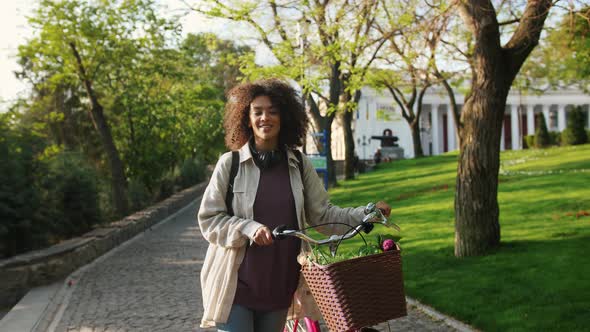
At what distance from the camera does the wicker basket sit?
3.02 metres

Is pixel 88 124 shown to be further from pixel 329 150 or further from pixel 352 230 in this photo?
pixel 352 230

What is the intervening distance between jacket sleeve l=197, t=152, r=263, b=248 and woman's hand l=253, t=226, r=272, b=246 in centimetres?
4

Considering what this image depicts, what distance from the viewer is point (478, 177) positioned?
30.9 feet

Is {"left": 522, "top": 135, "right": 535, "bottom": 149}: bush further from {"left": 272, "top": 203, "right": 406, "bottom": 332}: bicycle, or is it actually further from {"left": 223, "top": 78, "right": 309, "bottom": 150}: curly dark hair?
{"left": 272, "top": 203, "right": 406, "bottom": 332}: bicycle

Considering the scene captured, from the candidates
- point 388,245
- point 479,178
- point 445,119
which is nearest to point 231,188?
point 388,245

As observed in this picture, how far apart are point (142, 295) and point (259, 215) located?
5777 mm

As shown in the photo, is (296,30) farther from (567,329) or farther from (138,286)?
(567,329)

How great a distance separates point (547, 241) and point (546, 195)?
16.4 feet

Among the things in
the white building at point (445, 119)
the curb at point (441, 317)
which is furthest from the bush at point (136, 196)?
the white building at point (445, 119)

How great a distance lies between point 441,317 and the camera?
6.99 m

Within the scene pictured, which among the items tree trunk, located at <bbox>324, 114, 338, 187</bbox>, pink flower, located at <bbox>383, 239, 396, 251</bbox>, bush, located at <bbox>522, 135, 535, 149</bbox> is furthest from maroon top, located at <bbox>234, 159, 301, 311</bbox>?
bush, located at <bbox>522, 135, 535, 149</bbox>

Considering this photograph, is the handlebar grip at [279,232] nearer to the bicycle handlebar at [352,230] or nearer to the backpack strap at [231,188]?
the bicycle handlebar at [352,230]

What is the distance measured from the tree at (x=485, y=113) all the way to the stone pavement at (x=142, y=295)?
2355 millimetres

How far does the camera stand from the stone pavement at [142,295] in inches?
283
